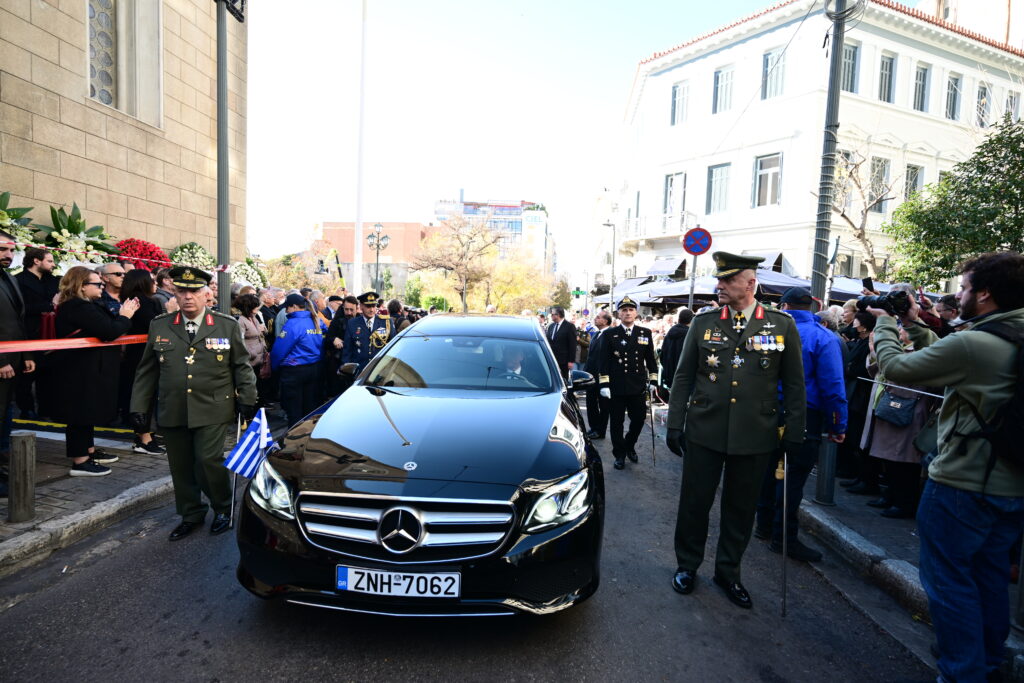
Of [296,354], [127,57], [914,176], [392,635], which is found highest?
[914,176]

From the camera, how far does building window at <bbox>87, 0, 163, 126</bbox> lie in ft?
36.6

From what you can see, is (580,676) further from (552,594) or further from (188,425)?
(188,425)

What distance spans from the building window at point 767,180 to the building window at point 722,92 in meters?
3.08

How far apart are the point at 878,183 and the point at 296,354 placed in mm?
22335

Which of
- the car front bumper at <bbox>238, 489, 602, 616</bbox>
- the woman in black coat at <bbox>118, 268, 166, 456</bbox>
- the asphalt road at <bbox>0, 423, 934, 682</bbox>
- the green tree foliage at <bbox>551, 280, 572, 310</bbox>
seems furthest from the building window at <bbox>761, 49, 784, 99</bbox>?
the green tree foliage at <bbox>551, 280, 572, 310</bbox>

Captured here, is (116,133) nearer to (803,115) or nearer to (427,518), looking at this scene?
(427,518)

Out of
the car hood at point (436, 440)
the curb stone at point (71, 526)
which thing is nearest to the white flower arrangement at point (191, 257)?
the curb stone at point (71, 526)

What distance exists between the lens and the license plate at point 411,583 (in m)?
2.60

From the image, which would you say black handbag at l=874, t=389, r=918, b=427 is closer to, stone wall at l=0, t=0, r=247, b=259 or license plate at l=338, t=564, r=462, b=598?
license plate at l=338, t=564, r=462, b=598

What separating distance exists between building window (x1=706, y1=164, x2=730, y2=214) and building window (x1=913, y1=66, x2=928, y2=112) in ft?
26.1

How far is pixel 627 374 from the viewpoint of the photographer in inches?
274

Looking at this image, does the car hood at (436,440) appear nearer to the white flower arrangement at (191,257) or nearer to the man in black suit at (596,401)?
the man in black suit at (596,401)

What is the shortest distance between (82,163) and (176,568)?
31.5ft

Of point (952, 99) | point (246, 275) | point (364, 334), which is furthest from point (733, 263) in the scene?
point (952, 99)
